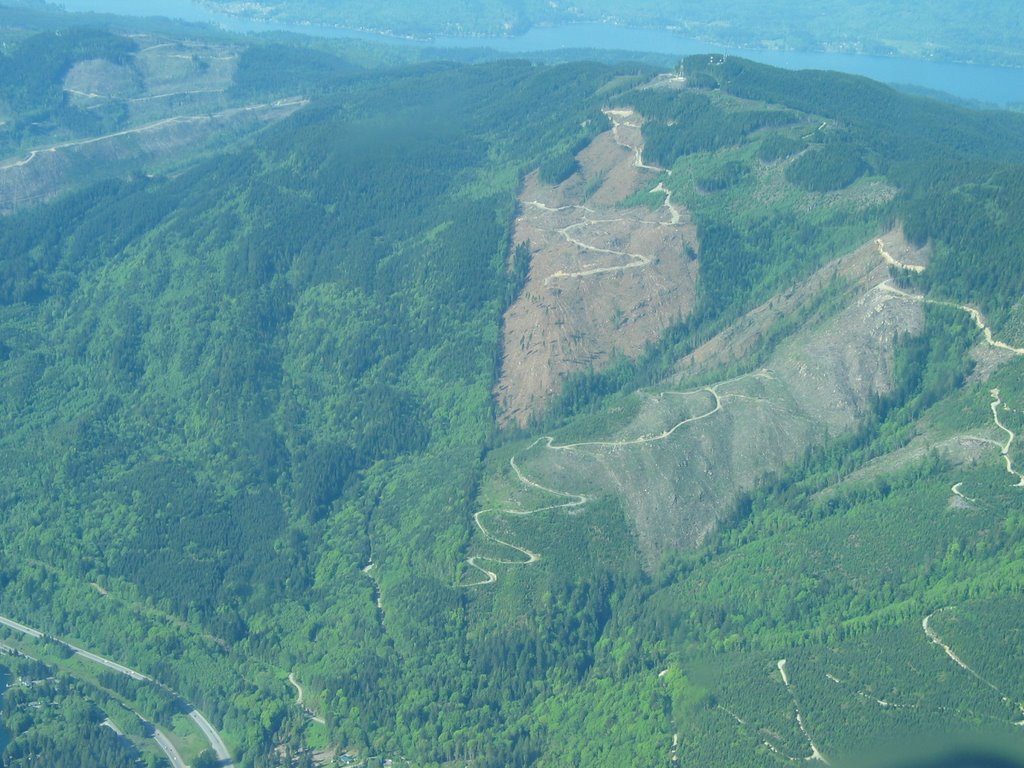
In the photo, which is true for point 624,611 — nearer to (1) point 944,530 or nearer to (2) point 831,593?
(2) point 831,593

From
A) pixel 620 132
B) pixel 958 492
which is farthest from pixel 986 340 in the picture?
pixel 620 132

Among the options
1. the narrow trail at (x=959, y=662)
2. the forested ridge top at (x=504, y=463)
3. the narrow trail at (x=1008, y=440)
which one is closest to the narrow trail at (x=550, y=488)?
the forested ridge top at (x=504, y=463)

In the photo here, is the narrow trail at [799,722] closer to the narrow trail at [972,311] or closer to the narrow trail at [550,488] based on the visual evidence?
the narrow trail at [550,488]

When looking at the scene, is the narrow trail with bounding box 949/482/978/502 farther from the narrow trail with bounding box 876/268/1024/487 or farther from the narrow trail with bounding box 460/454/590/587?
the narrow trail with bounding box 460/454/590/587

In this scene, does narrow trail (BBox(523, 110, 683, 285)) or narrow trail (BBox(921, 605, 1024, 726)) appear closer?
narrow trail (BBox(921, 605, 1024, 726))

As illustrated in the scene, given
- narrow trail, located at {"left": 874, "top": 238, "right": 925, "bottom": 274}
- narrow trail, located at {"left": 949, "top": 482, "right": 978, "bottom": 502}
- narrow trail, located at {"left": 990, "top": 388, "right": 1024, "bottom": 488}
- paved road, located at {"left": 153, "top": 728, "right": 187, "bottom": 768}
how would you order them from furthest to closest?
narrow trail, located at {"left": 874, "top": 238, "right": 925, "bottom": 274}, narrow trail, located at {"left": 990, "top": 388, "right": 1024, "bottom": 488}, narrow trail, located at {"left": 949, "top": 482, "right": 978, "bottom": 502}, paved road, located at {"left": 153, "top": 728, "right": 187, "bottom": 768}

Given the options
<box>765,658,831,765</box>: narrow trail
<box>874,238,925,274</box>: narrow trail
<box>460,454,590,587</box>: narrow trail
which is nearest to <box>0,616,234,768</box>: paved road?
<box>460,454,590,587</box>: narrow trail
